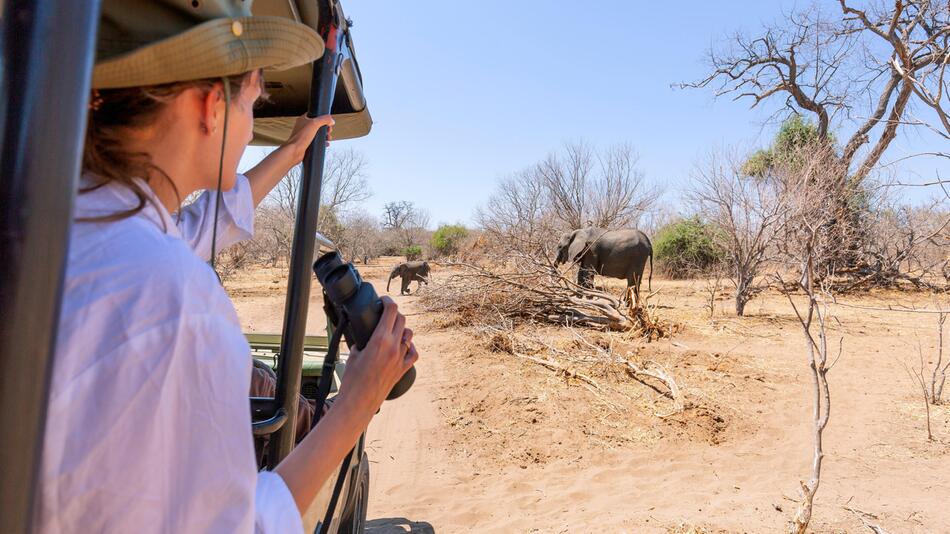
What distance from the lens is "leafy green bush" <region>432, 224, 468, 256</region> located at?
3641 centimetres

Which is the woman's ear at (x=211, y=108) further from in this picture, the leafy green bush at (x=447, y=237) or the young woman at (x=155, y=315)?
the leafy green bush at (x=447, y=237)

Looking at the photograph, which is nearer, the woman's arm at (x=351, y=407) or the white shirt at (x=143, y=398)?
the white shirt at (x=143, y=398)

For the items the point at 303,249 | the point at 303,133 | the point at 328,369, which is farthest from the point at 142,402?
the point at 303,133

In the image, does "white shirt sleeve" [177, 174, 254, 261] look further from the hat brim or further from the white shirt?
the white shirt

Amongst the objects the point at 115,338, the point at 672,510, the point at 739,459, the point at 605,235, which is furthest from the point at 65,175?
the point at 605,235

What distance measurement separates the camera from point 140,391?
1.97 feet

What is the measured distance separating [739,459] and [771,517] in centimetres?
130

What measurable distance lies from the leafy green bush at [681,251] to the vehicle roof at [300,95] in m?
21.5

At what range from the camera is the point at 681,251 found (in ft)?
82.2

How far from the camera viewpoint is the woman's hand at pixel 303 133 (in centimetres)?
157

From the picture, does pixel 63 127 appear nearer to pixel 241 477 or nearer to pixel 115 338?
pixel 115 338

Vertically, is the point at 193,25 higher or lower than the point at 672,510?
higher

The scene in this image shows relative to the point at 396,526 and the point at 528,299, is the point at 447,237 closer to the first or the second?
the point at 528,299

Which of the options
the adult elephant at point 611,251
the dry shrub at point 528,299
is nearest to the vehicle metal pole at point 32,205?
the dry shrub at point 528,299
